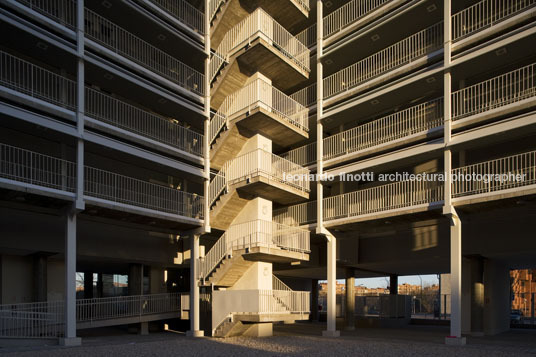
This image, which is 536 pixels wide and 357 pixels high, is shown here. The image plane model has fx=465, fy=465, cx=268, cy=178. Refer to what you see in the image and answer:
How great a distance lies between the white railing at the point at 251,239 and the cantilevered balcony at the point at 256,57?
23.2 ft

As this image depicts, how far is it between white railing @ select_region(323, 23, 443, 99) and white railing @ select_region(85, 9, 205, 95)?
6.82 meters

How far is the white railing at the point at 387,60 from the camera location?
782 inches

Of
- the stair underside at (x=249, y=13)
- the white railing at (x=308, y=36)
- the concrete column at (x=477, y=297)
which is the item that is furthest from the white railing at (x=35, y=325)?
the concrete column at (x=477, y=297)

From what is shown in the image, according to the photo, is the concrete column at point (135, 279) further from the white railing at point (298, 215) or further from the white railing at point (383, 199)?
the white railing at point (383, 199)

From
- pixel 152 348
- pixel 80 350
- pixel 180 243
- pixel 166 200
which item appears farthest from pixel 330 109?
pixel 80 350

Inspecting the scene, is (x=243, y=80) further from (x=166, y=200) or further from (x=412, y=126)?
(x=412, y=126)

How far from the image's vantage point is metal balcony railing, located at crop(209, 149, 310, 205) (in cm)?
2038

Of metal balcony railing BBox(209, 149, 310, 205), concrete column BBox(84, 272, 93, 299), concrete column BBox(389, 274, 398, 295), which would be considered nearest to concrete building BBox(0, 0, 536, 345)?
metal balcony railing BBox(209, 149, 310, 205)

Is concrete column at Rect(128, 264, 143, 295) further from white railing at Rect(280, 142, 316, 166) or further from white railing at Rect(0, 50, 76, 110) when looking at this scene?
white railing at Rect(280, 142, 316, 166)

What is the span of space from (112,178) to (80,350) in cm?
875

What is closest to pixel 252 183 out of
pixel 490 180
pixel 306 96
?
pixel 306 96

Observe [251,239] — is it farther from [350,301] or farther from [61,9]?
[61,9]

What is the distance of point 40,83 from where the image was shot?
1722 cm

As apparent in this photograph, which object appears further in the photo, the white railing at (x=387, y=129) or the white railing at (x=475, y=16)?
the white railing at (x=387, y=129)
